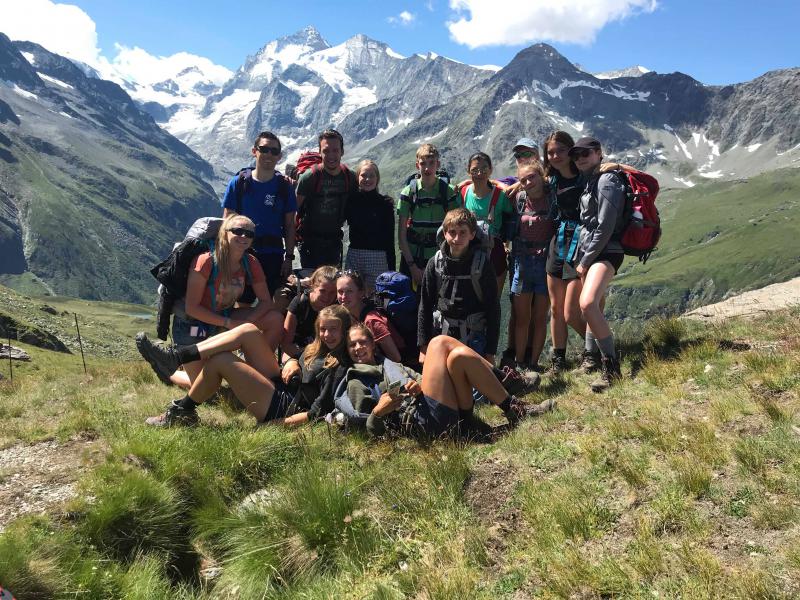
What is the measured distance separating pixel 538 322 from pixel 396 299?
3.17 metres

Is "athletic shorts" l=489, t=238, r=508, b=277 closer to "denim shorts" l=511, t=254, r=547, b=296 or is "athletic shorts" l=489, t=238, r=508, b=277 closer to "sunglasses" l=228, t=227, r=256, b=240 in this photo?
"denim shorts" l=511, t=254, r=547, b=296

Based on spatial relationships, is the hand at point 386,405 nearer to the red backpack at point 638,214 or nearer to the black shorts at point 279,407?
the black shorts at point 279,407

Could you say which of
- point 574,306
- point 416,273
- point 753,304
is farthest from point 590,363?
point 753,304

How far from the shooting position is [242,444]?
707 centimetres

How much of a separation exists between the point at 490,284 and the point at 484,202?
291 centimetres

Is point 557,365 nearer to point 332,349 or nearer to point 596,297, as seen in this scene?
point 596,297

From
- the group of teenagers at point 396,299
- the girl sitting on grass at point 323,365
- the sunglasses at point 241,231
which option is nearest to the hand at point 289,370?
the group of teenagers at point 396,299

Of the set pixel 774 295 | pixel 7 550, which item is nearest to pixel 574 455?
pixel 7 550

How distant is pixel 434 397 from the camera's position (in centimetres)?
723

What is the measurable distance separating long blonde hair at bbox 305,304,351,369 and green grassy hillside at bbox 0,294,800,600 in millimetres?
1290

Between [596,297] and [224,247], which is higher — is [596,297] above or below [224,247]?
below

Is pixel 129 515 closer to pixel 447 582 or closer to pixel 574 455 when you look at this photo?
pixel 447 582

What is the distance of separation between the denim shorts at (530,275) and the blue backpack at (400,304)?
90.3 inches

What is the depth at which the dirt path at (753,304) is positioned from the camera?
13164 millimetres
